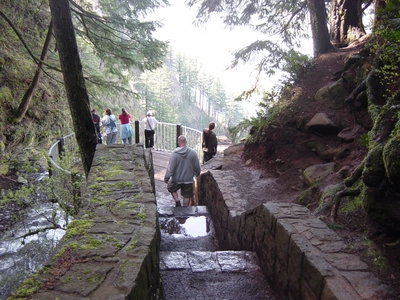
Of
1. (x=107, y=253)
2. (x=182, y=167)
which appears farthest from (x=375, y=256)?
(x=182, y=167)

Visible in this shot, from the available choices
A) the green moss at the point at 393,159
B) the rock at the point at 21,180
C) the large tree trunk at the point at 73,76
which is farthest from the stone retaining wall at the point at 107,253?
the rock at the point at 21,180

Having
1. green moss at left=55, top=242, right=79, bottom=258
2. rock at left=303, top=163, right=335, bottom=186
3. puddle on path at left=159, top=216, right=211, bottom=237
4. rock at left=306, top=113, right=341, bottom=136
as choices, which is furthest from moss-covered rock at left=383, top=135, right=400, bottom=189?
puddle on path at left=159, top=216, right=211, bottom=237

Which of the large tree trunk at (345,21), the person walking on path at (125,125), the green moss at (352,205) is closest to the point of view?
the green moss at (352,205)

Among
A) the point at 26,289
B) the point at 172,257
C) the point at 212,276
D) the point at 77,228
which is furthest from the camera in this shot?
the point at 172,257

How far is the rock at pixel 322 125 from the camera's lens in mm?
5259

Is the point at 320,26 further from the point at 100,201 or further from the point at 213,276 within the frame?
the point at 100,201

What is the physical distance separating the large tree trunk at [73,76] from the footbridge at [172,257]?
947 millimetres

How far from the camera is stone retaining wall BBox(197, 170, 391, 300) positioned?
6.28 feet

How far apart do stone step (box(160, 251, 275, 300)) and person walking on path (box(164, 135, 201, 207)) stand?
2.73 meters

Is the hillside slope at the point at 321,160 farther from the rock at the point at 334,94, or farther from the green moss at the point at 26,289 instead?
the green moss at the point at 26,289

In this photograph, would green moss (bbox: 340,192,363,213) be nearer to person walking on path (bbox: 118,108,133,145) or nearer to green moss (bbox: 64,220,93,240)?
green moss (bbox: 64,220,93,240)

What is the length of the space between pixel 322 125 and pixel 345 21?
4.60 metres

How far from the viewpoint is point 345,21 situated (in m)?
8.06

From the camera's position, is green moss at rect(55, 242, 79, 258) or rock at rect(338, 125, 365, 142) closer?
green moss at rect(55, 242, 79, 258)
